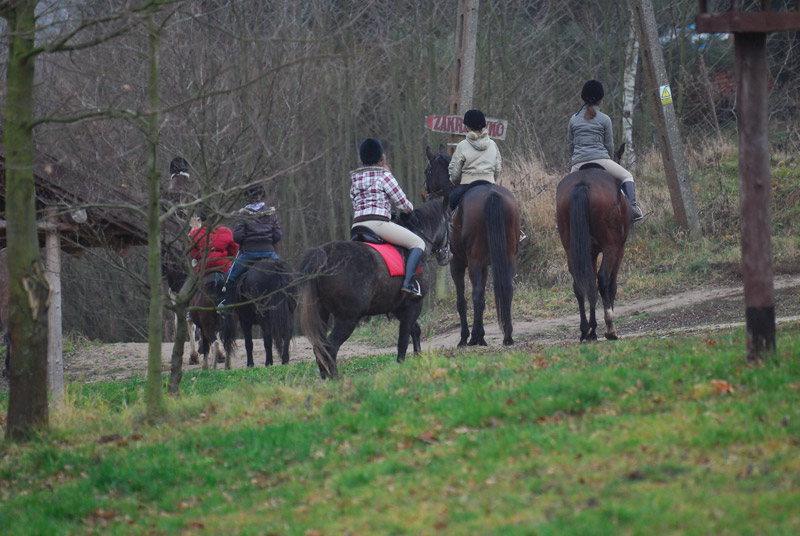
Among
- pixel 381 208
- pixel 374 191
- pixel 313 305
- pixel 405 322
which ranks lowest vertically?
pixel 405 322

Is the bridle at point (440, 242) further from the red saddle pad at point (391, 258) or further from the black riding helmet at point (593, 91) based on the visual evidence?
the black riding helmet at point (593, 91)

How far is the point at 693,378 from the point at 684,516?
267cm

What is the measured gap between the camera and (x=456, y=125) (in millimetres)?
15688

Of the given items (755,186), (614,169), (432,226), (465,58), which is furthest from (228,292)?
(755,186)

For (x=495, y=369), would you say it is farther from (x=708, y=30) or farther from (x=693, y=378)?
(x=708, y=30)

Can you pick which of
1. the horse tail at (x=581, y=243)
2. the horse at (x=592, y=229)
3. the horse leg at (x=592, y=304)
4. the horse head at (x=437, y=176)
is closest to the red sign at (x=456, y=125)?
the horse head at (x=437, y=176)

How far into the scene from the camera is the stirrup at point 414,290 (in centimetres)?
1127

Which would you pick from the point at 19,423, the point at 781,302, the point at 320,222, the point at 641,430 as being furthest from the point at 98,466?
the point at 320,222

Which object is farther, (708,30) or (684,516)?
(708,30)

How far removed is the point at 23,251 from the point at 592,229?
7.19 m

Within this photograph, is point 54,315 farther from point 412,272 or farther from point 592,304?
point 592,304

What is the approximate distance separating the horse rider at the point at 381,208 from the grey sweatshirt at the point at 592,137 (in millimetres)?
2999

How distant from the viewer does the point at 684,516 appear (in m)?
4.69

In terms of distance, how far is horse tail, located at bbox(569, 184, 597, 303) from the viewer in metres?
11.9
